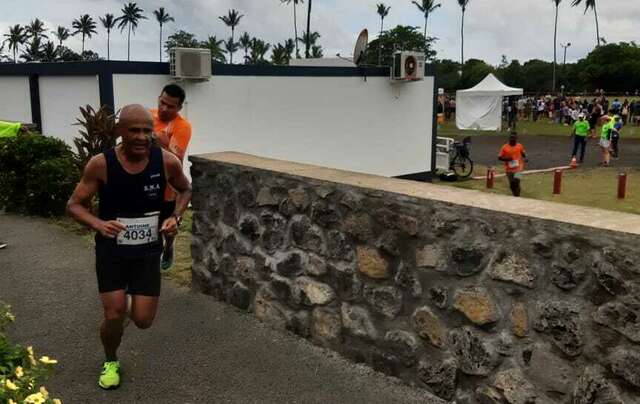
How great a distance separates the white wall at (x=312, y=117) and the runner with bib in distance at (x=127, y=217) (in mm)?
8203

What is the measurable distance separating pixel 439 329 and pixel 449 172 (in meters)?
14.9

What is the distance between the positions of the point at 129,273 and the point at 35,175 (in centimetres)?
636

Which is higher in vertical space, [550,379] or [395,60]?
[395,60]

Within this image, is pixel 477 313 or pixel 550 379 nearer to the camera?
pixel 550 379

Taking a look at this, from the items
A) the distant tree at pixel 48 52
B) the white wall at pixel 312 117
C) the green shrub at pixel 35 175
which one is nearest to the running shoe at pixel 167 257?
the green shrub at pixel 35 175

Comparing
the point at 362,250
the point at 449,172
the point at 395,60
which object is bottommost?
the point at 449,172

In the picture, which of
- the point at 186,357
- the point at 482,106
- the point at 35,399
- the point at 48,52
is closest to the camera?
the point at 35,399

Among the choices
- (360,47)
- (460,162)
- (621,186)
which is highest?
(360,47)

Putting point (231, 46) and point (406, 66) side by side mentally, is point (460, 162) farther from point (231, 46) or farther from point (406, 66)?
point (231, 46)

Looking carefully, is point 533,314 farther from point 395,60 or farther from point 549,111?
point 549,111

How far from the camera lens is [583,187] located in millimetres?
16906

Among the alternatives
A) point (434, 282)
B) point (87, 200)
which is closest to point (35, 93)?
point (87, 200)

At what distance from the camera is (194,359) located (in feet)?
14.7

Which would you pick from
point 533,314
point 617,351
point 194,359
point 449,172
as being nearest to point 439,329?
point 533,314
